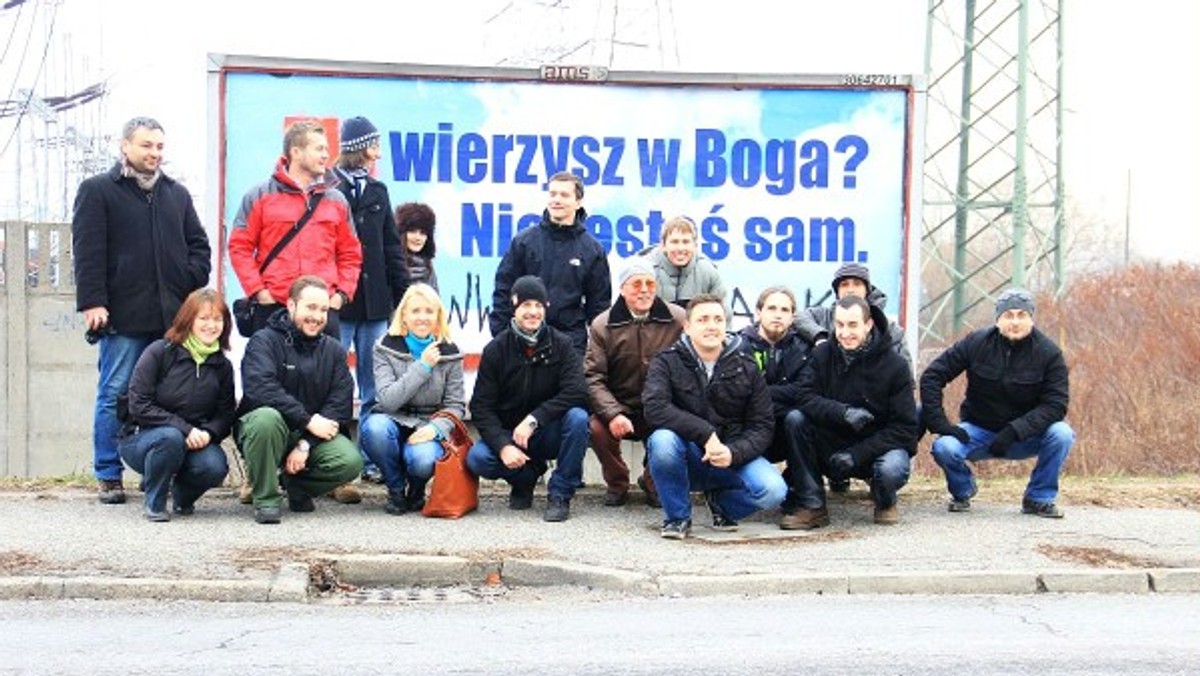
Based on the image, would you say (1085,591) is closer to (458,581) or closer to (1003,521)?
(1003,521)

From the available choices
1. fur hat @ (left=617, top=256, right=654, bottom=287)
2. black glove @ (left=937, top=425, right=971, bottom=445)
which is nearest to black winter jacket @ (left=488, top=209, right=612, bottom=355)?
fur hat @ (left=617, top=256, right=654, bottom=287)

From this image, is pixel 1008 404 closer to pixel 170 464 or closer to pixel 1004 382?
pixel 1004 382

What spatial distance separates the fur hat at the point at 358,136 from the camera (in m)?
10.6

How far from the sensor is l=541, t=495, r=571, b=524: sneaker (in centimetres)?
965

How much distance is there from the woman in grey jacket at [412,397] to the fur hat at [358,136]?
1.29m

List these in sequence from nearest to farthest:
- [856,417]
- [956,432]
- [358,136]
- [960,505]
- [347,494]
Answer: [856,417] < [956,432] < [347,494] < [960,505] < [358,136]

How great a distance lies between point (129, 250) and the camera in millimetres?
9859

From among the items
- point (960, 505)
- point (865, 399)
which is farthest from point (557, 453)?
point (960, 505)

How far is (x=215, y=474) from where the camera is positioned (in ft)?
31.0

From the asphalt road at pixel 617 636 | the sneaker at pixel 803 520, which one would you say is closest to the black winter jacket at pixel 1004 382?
the sneaker at pixel 803 520

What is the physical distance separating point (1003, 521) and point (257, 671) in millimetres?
5541

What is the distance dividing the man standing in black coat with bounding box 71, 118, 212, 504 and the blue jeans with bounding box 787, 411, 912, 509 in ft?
13.4

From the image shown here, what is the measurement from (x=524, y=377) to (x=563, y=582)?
6.41 ft

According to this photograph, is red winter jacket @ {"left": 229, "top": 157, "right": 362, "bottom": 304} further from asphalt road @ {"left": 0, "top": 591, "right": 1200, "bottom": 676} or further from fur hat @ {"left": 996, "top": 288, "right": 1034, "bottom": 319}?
fur hat @ {"left": 996, "top": 288, "right": 1034, "bottom": 319}
